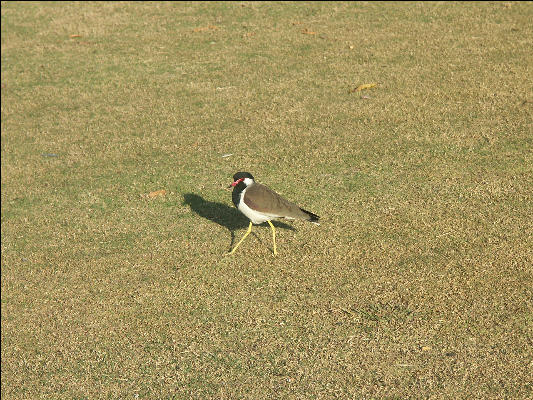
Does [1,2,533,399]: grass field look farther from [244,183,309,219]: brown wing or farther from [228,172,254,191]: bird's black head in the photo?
[228,172,254,191]: bird's black head

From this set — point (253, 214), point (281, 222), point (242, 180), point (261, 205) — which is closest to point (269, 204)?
point (261, 205)

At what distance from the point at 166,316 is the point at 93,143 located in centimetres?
526

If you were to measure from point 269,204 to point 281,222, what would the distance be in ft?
3.40

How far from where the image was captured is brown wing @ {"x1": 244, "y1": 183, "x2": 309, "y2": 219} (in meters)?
7.36

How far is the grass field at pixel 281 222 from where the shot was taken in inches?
239

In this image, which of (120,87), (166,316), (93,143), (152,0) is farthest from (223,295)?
(152,0)

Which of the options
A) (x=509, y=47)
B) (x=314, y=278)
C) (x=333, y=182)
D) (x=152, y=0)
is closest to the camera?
(x=314, y=278)

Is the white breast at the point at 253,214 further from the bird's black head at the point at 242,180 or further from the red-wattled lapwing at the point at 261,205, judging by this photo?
the bird's black head at the point at 242,180

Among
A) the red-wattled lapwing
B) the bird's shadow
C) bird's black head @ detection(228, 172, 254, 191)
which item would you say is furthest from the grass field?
bird's black head @ detection(228, 172, 254, 191)

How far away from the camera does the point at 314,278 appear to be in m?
7.16

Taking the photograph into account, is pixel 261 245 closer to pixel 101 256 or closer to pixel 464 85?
pixel 101 256

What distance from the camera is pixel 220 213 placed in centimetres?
875

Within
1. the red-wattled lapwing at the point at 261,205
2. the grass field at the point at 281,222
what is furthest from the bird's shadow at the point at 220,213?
the red-wattled lapwing at the point at 261,205

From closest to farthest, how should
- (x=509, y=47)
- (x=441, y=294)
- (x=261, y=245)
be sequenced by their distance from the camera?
(x=441, y=294) → (x=261, y=245) → (x=509, y=47)
